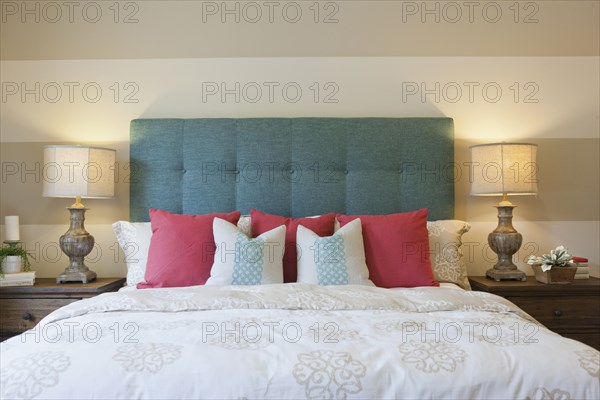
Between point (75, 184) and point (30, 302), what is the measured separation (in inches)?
26.4

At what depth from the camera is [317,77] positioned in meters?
3.10

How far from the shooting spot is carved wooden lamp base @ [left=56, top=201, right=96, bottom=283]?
273 cm

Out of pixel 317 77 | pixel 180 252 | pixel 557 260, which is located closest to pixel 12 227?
pixel 180 252

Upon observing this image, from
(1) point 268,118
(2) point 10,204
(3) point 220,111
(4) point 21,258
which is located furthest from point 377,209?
(2) point 10,204

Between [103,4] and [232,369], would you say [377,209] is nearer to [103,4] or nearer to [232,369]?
[232,369]

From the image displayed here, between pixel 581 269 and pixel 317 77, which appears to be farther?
pixel 317 77

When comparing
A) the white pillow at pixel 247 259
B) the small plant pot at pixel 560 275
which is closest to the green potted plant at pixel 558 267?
the small plant pot at pixel 560 275

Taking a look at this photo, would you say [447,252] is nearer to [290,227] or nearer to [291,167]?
[290,227]

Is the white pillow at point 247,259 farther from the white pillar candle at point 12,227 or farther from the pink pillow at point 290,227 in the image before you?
the white pillar candle at point 12,227

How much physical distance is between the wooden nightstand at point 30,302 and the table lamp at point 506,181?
2.24m

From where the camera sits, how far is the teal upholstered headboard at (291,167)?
2971 mm

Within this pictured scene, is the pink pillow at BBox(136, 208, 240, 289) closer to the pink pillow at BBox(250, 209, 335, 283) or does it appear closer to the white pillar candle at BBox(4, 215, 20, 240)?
the pink pillow at BBox(250, 209, 335, 283)

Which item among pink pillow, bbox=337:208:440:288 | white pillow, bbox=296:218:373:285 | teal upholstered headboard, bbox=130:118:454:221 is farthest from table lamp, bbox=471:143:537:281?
white pillow, bbox=296:218:373:285

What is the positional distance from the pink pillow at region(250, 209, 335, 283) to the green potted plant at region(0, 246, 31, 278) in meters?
1.33
